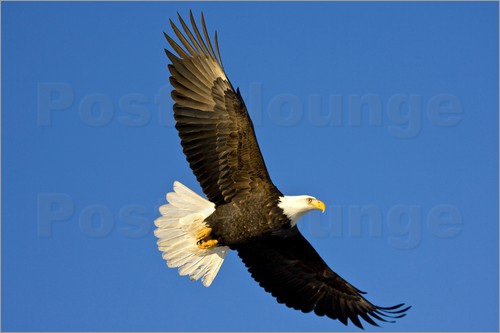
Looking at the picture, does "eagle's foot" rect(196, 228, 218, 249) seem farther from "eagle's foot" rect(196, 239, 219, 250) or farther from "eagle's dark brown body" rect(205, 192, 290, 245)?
"eagle's dark brown body" rect(205, 192, 290, 245)

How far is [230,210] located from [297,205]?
0.70 m

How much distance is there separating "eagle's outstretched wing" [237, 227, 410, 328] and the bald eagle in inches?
0.4

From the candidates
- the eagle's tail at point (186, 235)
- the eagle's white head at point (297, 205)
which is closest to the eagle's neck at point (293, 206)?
the eagle's white head at point (297, 205)

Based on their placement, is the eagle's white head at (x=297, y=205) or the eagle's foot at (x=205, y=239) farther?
the eagle's foot at (x=205, y=239)

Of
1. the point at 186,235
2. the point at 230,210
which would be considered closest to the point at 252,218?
the point at 230,210

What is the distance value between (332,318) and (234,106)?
272cm

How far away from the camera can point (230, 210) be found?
35.6 feet

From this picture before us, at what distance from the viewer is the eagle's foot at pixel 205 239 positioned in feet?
36.3

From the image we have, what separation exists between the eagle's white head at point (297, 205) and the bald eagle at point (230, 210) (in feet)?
0.03

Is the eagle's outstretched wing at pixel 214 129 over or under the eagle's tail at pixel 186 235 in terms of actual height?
over

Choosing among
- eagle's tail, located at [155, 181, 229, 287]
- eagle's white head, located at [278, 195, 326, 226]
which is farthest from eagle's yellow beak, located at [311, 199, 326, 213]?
eagle's tail, located at [155, 181, 229, 287]

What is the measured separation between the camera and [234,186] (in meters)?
10.9

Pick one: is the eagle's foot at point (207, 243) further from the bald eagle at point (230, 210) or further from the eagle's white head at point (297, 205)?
the eagle's white head at point (297, 205)

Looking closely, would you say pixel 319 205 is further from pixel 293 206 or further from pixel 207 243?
pixel 207 243
